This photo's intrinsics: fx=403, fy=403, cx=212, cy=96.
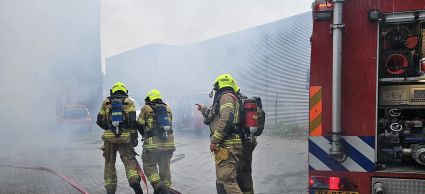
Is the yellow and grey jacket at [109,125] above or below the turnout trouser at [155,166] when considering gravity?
above

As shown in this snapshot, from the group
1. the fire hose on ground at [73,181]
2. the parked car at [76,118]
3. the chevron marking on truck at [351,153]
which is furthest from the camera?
the parked car at [76,118]

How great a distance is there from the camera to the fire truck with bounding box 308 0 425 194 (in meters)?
2.12

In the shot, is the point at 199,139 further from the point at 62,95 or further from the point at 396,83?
the point at 396,83

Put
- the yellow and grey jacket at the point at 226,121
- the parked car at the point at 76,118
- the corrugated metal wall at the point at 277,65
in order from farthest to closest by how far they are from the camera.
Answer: the parked car at the point at 76,118 < the corrugated metal wall at the point at 277,65 < the yellow and grey jacket at the point at 226,121

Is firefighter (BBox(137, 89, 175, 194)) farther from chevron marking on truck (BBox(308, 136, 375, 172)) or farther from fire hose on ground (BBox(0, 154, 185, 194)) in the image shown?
chevron marking on truck (BBox(308, 136, 375, 172))

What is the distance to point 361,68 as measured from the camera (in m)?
2.14

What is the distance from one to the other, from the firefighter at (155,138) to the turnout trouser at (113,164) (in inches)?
5.6

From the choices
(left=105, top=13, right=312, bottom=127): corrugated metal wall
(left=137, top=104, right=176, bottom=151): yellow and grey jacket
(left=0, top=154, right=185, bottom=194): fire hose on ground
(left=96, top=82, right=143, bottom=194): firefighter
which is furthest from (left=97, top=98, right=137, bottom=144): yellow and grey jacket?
(left=105, top=13, right=312, bottom=127): corrugated metal wall

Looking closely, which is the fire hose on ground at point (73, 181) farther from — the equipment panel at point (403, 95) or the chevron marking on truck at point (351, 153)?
the equipment panel at point (403, 95)

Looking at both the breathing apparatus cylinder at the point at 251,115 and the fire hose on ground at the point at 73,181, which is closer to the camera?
the breathing apparatus cylinder at the point at 251,115

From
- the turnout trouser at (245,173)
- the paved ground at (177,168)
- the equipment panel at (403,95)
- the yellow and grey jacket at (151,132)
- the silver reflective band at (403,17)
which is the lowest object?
the paved ground at (177,168)

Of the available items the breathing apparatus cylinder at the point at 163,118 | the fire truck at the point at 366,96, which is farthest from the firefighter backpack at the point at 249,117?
the fire truck at the point at 366,96

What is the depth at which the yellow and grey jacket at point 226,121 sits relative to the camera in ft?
11.3

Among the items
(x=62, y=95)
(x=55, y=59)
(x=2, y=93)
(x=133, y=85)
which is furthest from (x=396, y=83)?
(x=133, y=85)
